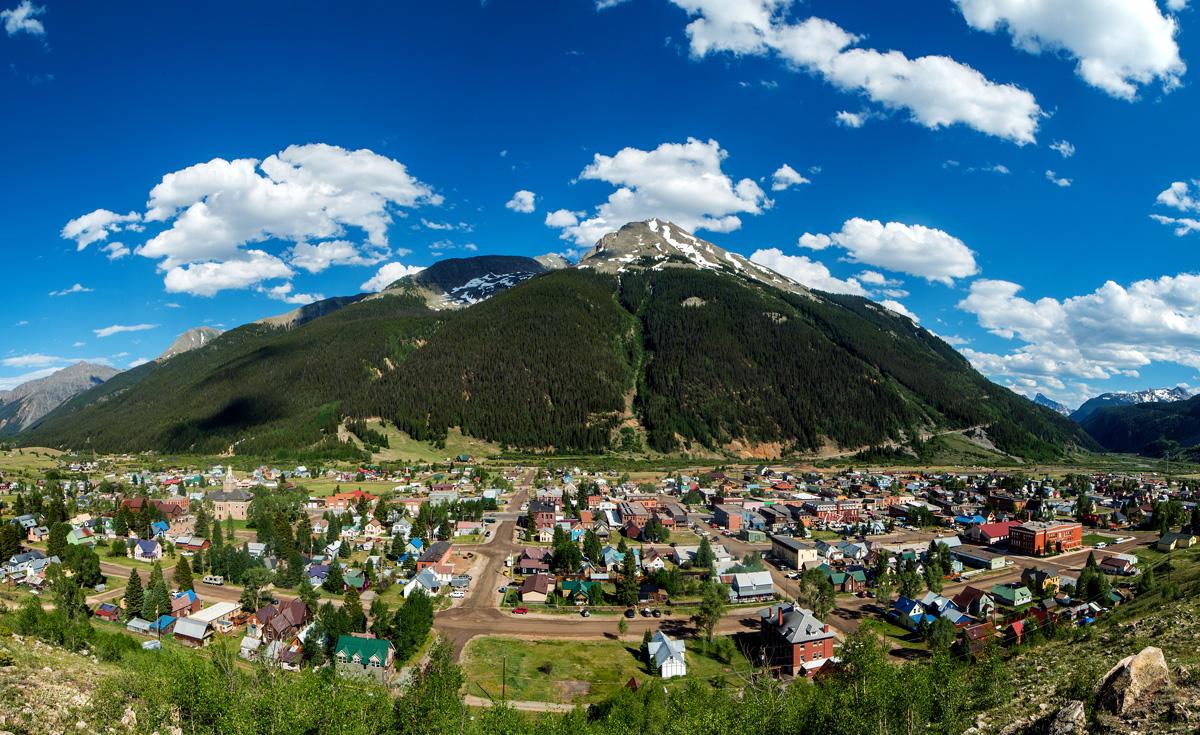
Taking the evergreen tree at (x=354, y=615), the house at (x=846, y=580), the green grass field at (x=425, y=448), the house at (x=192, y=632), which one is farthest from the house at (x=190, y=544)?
the green grass field at (x=425, y=448)

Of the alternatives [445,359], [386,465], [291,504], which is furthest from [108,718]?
[445,359]

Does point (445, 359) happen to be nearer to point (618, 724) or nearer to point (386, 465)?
point (386, 465)

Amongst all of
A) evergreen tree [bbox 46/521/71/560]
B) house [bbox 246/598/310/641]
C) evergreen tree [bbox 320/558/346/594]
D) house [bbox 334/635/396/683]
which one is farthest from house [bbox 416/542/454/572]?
evergreen tree [bbox 46/521/71/560]

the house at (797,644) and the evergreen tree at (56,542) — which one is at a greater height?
the evergreen tree at (56,542)

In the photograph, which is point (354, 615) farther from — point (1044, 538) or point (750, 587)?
point (1044, 538)

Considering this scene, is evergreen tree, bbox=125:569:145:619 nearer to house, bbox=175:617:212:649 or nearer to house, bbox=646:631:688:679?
house, bbox=175:617:212:649

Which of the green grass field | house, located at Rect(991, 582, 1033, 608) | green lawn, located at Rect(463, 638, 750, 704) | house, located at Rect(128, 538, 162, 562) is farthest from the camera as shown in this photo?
the green grass field

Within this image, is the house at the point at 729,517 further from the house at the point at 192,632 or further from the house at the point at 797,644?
the house at the point at 192,632
